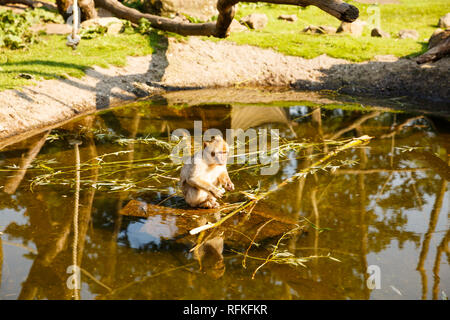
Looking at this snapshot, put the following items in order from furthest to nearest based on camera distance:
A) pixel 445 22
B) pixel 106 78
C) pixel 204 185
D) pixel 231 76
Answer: pixel 445 22
pixel 231 76
pixel 106 78
pixel 204 185

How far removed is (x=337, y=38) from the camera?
16172mm

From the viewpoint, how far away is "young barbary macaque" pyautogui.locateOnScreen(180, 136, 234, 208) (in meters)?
5.22

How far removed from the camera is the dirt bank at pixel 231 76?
37.6 ft

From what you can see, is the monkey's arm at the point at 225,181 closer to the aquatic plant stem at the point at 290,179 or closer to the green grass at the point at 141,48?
the aquatic plant stem at the point at 290,179

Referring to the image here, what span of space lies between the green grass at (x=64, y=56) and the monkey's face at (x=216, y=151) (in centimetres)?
657

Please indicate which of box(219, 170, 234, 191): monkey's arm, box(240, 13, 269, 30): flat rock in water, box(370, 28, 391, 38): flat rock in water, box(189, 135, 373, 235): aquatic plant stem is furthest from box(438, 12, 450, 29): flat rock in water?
box(219, 170, 234, 191): monkey's arm

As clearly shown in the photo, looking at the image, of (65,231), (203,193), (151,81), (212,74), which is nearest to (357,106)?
(212,74)

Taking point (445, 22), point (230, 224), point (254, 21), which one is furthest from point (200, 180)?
point (445, 22)

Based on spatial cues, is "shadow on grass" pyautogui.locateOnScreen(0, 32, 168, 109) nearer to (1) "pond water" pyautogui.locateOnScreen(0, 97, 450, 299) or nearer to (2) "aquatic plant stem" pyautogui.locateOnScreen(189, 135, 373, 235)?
(1) "pond water" pyautogui.locateOnScreen(0, 97, 450, 299)

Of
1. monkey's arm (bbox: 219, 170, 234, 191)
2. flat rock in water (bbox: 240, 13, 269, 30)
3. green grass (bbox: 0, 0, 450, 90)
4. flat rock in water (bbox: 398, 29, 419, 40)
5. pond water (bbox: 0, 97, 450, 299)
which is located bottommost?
pond water (bbox: 0, 97, 450, 299)

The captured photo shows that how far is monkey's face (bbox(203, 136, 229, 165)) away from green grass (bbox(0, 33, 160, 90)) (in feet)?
21.6

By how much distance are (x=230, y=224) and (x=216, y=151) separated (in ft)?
3.18

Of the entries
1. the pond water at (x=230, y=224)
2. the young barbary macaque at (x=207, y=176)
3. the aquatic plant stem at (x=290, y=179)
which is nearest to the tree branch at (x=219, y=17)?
the aquatic plant stem at (x=290, y=179)

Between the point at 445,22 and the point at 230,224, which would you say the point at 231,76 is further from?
the point at 445,22
